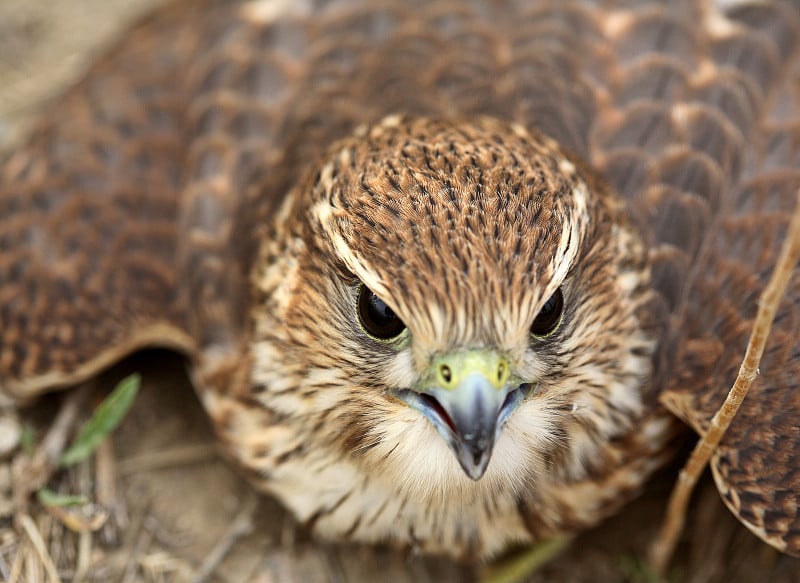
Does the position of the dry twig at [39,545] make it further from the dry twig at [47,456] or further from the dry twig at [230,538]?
the dry twig at [230,538]

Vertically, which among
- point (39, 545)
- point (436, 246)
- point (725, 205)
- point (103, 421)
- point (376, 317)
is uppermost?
point (725, 205)

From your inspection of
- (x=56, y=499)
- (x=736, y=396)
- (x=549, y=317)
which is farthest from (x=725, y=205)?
(x=56, y=499)

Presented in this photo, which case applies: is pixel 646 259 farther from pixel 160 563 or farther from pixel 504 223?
pixel 160 563

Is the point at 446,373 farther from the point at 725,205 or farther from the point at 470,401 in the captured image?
the point at 725,205

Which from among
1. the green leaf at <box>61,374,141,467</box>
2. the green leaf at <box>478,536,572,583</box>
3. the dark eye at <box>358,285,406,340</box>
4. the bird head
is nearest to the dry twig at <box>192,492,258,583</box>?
the green leaf at <box>61,374,141,467</box>

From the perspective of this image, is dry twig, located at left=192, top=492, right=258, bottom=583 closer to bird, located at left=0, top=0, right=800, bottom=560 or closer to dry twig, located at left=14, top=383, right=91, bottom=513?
bird, located at left=0, top=0, right=800, bottom=560

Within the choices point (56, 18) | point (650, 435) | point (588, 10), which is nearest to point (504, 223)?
point (650, 435)

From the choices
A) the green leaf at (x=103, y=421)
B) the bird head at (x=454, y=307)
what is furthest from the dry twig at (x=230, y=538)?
the bird head at (x=454, y=307)
